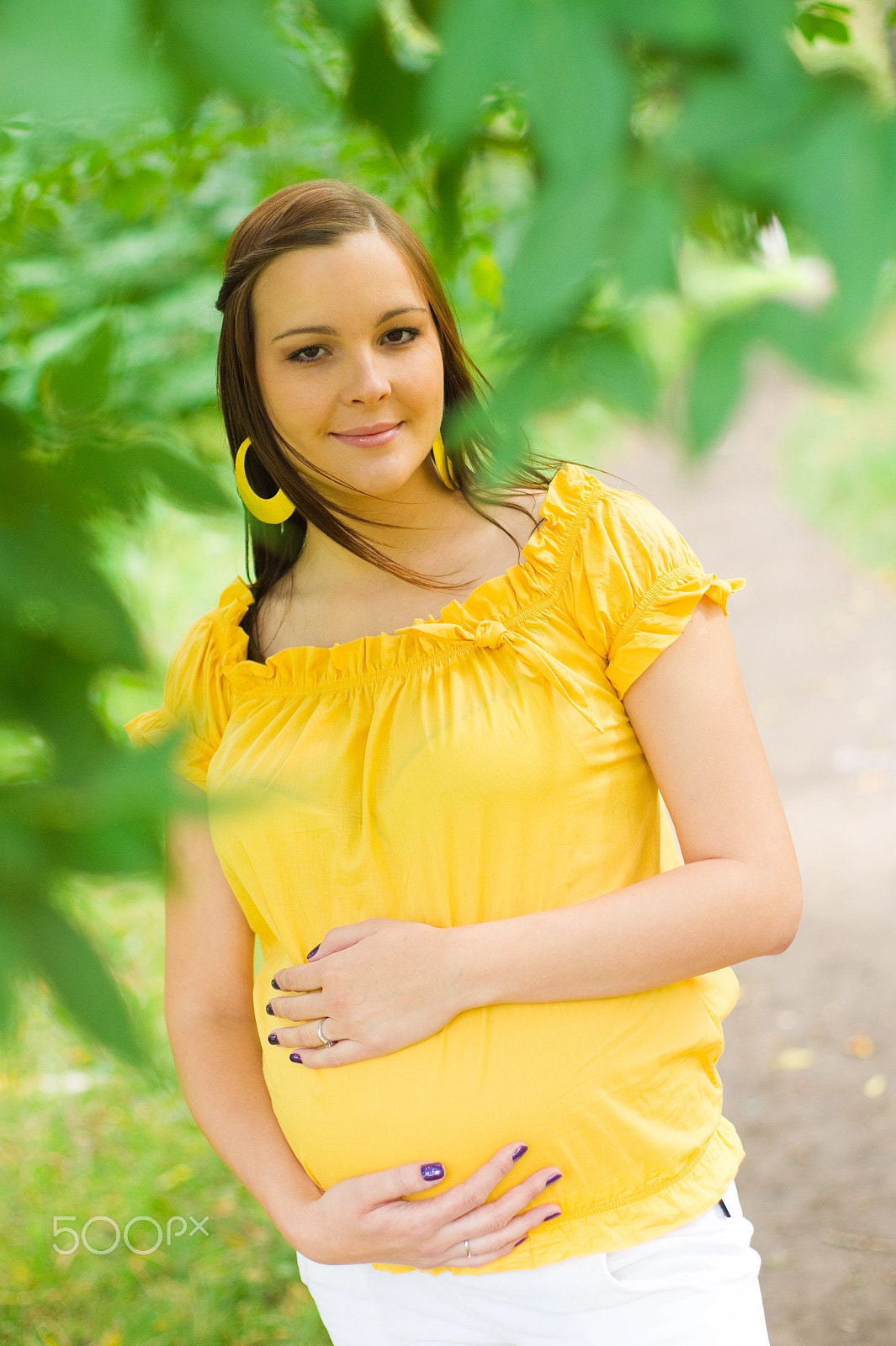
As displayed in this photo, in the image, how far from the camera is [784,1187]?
10.7 feet

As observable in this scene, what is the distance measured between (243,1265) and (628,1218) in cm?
199

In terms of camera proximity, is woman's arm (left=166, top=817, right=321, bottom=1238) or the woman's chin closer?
the woman's chin

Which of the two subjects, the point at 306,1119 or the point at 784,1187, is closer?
the point at 306,1119

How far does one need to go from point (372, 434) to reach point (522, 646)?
31 centimetres

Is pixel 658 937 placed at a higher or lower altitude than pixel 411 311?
lower

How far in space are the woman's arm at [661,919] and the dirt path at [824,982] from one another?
0.93 ft

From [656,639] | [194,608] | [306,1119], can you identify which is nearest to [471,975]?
[306,1119]

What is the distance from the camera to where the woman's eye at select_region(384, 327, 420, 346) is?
4.73ft

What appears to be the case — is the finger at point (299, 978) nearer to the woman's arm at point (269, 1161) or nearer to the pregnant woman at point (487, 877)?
the pregnant woman at point (487, 877)

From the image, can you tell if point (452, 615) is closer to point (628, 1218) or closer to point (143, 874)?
point (628, 1218)

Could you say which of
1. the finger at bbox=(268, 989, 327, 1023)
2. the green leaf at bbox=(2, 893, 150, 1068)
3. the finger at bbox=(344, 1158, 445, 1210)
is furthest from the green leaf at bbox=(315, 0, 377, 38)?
the finger at bbox=(344, 1158, 445, 1210)

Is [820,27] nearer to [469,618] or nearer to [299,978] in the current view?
[469,618]

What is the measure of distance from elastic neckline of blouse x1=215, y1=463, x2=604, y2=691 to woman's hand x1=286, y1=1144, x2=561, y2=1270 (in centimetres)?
61

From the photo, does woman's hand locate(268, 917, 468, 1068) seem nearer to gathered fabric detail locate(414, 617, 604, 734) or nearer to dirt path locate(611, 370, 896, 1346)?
gathered fabric detail locate(414, 617, 604, 734)
